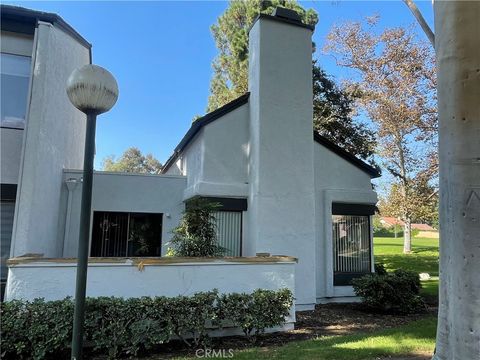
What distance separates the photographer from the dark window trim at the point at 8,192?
8578 mm

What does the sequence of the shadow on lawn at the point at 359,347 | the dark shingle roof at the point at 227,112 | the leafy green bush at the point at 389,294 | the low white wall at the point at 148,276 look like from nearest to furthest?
the shadow on lawn at the point at 359,347
the low white wall at the point at 148,276
the leafy green bush at the point at 389,294
the dark shingle roof at the point at 227,112

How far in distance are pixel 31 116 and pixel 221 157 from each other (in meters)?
4.77

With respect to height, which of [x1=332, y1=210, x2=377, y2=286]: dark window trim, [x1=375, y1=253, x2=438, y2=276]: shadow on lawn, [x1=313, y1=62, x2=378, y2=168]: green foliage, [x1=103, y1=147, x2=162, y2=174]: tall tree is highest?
[x1=103, y1=147, x2=162, y2=174]: tall tree

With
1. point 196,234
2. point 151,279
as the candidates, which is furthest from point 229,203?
point 151,279

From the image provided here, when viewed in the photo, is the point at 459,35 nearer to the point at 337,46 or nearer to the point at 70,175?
the point at 70,175

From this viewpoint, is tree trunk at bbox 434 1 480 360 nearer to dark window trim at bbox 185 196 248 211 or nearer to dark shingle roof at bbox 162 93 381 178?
dark window trim at bbox 185 196 248 211

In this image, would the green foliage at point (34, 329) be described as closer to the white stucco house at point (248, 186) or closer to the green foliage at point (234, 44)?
the white stucco house at point (248, 186)

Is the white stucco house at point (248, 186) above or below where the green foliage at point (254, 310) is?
above

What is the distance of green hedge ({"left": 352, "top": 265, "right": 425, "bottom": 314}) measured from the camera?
9492mm

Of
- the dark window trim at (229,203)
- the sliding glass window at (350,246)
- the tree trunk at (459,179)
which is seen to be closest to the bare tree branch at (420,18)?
the tree trunk at (459,179)

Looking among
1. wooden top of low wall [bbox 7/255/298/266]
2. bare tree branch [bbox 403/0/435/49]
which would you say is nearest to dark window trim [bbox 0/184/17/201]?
wooden top of low wall [bbox 7/255/298/266]

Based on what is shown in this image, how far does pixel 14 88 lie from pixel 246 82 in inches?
583

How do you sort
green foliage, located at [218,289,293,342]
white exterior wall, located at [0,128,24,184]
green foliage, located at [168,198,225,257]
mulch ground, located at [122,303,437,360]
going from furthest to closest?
white exterior wall, located at [0,128,24,184], green foliage, located at [168,198,225,257], green foliage, located at [218,289,293,342], mulch ground, located at [122,303,437,360]

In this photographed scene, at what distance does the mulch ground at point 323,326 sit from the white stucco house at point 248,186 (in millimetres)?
675
